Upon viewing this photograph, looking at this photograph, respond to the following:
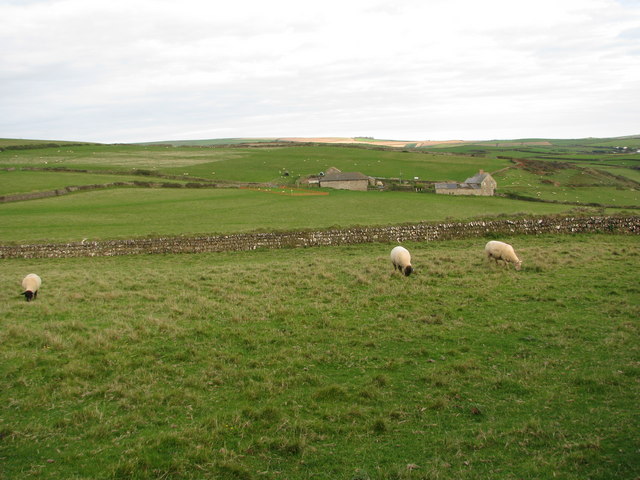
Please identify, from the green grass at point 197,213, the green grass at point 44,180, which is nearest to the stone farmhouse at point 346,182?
the green grass at point 197,213

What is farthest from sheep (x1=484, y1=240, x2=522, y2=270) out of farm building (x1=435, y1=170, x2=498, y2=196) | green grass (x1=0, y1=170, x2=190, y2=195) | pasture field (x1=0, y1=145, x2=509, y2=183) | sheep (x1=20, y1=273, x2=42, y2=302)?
pasture field (x1=0, y1=145, x2=509, y2=183)

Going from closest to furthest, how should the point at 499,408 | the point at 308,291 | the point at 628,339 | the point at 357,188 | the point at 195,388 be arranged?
the point at 499,408, the point at 195,388, the point at 628,339, the point at 308,291, the point at 357,188

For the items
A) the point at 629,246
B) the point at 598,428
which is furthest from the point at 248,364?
the point at 629,246

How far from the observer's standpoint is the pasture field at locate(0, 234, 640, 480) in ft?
23.2

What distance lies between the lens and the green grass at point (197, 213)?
121 ft

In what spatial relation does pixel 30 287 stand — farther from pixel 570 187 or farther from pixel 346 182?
Result: pixel 570 187

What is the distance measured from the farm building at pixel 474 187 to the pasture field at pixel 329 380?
182 ft

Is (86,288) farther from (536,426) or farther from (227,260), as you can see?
(536,426)

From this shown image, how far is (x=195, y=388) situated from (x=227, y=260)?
61.3 ft

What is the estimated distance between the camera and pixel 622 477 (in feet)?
20.9

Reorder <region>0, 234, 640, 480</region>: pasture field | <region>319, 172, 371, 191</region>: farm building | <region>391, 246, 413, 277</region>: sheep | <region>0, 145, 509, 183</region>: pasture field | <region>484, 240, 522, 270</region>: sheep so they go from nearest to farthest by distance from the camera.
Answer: <region>0, 234, 640, 480</region>: pasture field
<region>391, 246, 413, 277</region>: sheep
<region>484, 240, 522, 270</region>: sheep
<region>319, 172, 371, 191</region>: farm building
<region>0, 145, 509, 183</region>: pasture field

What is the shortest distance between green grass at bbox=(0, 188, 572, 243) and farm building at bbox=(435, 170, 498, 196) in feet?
44.6

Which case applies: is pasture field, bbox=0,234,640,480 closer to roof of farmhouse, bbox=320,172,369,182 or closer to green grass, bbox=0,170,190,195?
green grass, bbox=0,170,190,195

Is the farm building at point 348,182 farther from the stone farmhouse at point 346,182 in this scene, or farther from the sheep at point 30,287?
the sheep at point 30,287
